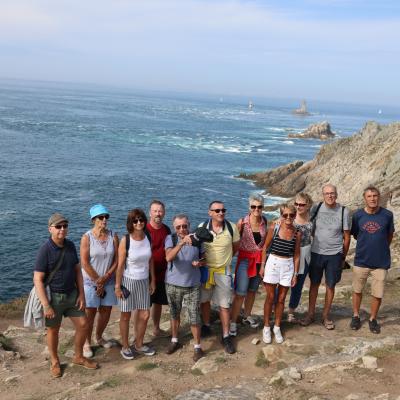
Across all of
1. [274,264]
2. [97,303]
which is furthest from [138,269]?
[274,264]

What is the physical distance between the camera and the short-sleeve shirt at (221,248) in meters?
7.62

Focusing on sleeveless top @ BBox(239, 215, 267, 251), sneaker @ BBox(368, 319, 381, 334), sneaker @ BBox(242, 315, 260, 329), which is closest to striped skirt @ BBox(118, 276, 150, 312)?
sleeveless top @ BBox(239, 215, 267, 251)

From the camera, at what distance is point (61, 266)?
7074 mm

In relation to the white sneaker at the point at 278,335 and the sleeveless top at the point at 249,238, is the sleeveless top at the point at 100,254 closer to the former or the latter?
the sleeveless top at the point at 249,238

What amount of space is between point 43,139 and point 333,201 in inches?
2887

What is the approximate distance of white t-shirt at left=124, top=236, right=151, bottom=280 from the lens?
7457 millimetres

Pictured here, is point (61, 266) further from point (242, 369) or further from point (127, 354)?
point (242, 369)

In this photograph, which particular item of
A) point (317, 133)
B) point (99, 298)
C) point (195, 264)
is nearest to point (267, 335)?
point (195, 264)

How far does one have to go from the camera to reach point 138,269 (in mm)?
7586

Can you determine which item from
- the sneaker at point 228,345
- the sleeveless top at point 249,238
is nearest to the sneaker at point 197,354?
the sneaker at point 228,345

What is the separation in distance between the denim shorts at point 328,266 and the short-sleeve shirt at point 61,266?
4.39m

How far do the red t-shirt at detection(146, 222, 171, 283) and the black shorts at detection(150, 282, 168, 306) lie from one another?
0.36 metres

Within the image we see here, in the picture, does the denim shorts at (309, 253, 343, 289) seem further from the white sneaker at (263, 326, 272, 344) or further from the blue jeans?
the white sneaker at (263, 326, 272, 344)

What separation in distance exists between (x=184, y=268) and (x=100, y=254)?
Result: 4.72 feet
